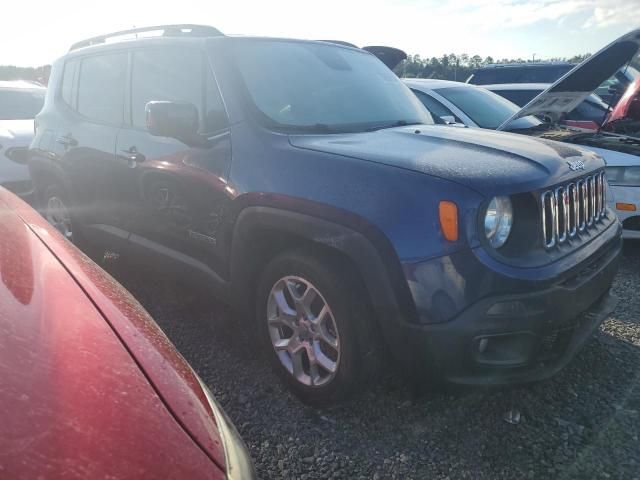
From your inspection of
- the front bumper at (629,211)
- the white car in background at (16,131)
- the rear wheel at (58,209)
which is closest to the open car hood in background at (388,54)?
the front bumper at (629,211)

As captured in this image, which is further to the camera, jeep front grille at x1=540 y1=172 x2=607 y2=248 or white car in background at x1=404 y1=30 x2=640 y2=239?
white car in background at x1=404 y1=30 x2=640 y2=239

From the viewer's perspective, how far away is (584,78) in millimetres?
4875

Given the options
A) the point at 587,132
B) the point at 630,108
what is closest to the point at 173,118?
the point at 587,132

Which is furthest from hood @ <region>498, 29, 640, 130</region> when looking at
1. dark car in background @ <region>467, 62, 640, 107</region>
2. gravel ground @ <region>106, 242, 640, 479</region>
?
dark car in background @ <region>467, 62, 640, 107</region>

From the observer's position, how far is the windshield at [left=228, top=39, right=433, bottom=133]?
117 inches

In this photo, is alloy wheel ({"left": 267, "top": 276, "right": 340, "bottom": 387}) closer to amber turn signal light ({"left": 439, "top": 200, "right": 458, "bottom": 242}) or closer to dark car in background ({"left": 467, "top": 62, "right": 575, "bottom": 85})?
amber turn signal light ({"left": 439, "top": 200, "right": 458, "bottom": 242})

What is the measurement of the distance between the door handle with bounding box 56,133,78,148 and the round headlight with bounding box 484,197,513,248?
3.25 m

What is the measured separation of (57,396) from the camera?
1.10 m

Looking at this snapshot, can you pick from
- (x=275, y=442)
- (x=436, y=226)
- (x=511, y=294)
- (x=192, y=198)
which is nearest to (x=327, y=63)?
(x=192, y=198)

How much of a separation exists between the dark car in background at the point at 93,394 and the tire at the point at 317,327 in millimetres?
932

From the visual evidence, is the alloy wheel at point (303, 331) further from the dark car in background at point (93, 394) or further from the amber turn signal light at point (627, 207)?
the amber turn signal light at point (627, 207)

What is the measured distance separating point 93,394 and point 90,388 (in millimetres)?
20

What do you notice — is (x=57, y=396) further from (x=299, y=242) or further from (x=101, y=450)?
(x=299, y=242)

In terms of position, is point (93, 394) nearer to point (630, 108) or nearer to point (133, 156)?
point (133, 156)
